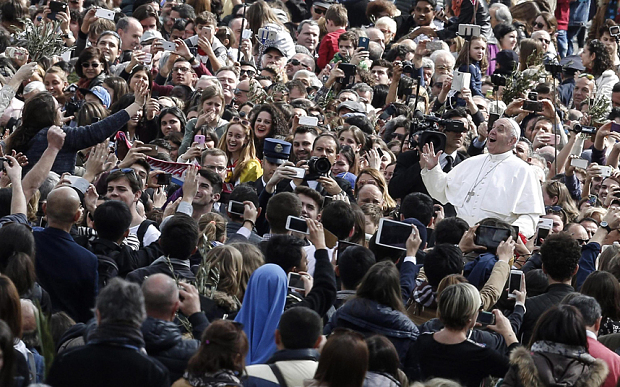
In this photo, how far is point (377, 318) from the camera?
582 centimetres

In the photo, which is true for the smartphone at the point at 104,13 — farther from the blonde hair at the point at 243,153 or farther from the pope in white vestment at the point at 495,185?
the pope in white vestment at the point at 495,185

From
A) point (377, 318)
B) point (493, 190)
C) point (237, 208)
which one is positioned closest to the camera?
point (377, 318)

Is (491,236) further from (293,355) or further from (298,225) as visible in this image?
(293,355)

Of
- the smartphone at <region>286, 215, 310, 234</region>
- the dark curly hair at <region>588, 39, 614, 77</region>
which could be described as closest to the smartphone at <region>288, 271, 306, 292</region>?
the smartphone at <region>286, 215, 310, 234</region>

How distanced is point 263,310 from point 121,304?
49.5 inches

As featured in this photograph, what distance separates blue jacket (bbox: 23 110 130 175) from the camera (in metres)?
8.10

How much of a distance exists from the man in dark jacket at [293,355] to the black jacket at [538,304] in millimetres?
1829

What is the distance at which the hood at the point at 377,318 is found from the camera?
5.82 meters

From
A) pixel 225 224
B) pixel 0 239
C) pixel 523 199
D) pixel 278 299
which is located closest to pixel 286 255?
pixel 278 299

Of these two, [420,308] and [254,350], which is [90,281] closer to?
[254,350]

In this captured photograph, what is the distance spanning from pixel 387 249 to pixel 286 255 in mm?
899

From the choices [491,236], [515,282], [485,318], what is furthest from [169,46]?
[485,318]

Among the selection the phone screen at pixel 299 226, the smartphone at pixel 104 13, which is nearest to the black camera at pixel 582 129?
the phone screen at pixel 299 226

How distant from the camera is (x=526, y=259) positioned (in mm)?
8398
